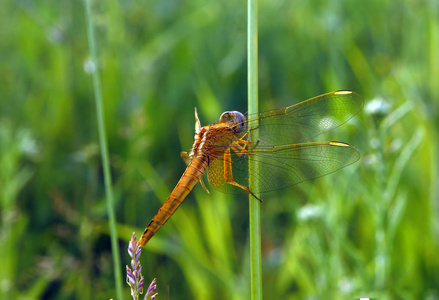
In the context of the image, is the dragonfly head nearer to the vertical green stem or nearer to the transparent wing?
the transparent wing

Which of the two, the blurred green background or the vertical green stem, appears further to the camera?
the blurred green background

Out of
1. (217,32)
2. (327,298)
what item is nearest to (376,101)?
(327,298)

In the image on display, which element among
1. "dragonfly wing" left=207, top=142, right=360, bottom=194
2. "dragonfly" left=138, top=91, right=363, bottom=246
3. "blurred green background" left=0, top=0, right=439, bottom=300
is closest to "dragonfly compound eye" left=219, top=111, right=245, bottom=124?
"dragonfly" left=138, top=91, right=363, bottom=246

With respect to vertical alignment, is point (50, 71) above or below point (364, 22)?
below

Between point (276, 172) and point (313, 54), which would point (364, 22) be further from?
point (276, 172)

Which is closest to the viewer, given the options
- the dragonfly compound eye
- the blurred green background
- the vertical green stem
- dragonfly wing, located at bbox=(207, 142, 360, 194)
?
the vertical green stem

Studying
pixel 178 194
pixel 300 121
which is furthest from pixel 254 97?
pixel 300 121
